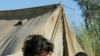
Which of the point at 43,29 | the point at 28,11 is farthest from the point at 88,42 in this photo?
the point at 43,29

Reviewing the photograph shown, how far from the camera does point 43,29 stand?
758cm

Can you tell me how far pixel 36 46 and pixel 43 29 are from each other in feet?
16.8

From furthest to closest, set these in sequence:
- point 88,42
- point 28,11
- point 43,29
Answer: point 88,42 → point 28,11 → point 43,29

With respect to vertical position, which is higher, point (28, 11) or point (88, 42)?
point (28, 11)

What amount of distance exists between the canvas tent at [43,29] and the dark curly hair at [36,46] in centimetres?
474

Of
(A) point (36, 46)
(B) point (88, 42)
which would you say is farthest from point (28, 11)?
(A) point (36, 46)

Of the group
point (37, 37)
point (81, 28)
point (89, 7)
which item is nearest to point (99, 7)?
point (89, 7)

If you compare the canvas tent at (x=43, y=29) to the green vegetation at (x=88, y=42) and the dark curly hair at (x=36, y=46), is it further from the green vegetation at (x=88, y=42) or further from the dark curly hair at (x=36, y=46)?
the dark curly hair at (x=36, y=46)

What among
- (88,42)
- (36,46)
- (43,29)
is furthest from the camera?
(88,42)

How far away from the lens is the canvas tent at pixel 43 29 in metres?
7.63

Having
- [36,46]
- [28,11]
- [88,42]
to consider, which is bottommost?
[88,42]

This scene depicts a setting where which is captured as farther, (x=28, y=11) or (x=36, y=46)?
(x=28, y=11)

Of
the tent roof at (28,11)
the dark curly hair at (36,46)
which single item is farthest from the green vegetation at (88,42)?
the dark curly hair at (36,46)

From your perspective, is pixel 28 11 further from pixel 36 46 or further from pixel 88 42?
pixel 36 46
